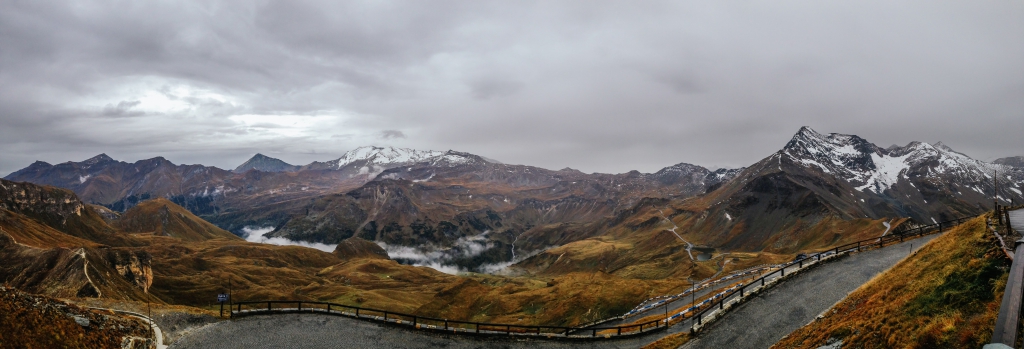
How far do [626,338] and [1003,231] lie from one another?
23.2 meters

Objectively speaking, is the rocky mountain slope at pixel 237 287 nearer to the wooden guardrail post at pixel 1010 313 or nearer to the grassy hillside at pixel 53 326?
the grassy hillside at pixel 53 326

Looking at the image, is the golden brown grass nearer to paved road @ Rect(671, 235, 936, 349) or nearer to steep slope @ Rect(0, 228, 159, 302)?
paved road @ Rect(671, 235, 936, 349)

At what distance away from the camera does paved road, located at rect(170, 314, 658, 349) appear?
31469mm

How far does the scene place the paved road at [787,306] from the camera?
92.4 ft

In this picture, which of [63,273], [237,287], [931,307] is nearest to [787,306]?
[931,307]

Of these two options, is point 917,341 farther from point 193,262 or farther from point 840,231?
point 193,262

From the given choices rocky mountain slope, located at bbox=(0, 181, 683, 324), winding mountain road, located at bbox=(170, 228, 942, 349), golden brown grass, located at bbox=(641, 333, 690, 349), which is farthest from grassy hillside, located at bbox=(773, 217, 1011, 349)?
rocky mountain slope, located at bbox=(0, 181, 683, 324)

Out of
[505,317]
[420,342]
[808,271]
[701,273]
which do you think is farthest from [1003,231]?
[701,273]

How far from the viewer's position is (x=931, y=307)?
17.0 metres

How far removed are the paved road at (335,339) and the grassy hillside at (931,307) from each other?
14079 millimetres

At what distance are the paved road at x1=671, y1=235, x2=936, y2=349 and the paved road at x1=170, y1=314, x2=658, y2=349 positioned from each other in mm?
5763

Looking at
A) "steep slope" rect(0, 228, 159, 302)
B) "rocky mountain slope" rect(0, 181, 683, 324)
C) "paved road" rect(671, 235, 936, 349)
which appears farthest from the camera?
"steep slope" rect(0, 228, 159, 302)

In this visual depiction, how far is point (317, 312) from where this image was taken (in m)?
38.8

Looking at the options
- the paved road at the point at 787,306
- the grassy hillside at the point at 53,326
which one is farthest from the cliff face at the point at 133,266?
the paved road at the point at 787,306
